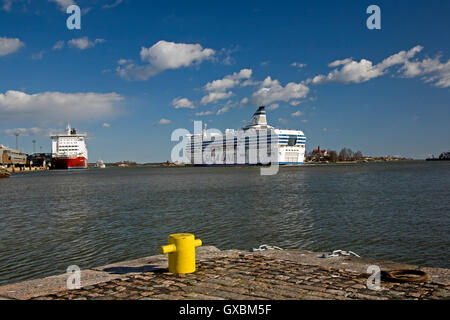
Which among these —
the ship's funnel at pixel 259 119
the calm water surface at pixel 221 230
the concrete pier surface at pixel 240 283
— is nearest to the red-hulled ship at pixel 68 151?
the ship's funnel at pixel 259 119

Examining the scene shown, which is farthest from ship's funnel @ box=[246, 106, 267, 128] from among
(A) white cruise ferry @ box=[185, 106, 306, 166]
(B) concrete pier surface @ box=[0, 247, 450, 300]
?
(B) concrete pier surface @ box=[0, 247, 450, 300]

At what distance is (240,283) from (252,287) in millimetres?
266

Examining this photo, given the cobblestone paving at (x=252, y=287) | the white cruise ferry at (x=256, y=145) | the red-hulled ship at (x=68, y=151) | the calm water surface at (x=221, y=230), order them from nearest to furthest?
the cobblestone paving at (x=252, y=287)
the calm water surface at (x=221, y=230)
the white cruise ferry at (x=256, y=145)
the red-hulled ship at (x=68, y=151)

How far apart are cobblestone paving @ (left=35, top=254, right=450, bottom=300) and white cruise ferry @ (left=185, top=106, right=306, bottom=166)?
337 feet

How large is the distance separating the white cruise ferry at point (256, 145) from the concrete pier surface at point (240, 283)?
4019 inches

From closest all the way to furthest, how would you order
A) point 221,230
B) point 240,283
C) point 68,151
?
point 240,283
point 221,230
point 68,151

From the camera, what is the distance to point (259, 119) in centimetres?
11775

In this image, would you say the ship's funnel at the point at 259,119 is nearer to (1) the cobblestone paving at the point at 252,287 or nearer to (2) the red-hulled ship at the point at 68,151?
(2) the red-hulled ship at the point at 68,151

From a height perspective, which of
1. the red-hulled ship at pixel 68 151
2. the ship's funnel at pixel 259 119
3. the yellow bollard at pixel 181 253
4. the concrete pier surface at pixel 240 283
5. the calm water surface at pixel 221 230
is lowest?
the calm water surface at pixel 221 230

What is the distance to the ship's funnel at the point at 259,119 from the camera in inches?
4610

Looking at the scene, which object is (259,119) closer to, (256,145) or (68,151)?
(256,145)

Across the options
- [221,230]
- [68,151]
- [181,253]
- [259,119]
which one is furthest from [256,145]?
[181,253]

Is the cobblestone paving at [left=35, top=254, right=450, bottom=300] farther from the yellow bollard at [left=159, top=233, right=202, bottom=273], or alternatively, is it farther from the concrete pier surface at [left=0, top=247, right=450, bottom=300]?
the yellow bollard at [left=159, top=233, right=202, bottom=273]
